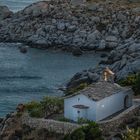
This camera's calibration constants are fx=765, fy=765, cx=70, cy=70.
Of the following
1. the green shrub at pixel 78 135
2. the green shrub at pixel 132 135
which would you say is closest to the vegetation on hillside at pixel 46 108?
the green shrub at pixel 78 135

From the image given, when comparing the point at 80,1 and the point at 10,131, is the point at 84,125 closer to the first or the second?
the point at 10,131

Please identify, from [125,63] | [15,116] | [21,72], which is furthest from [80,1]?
[15,116]

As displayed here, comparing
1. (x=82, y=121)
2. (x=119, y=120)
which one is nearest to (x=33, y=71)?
(x=82, y=121)

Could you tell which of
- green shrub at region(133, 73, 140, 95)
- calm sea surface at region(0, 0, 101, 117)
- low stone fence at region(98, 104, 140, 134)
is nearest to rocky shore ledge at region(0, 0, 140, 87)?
calm sea surface at region(0, 0, 101, 117)

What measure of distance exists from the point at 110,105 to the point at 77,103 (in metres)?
→ 2.61

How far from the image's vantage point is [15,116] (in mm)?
60031

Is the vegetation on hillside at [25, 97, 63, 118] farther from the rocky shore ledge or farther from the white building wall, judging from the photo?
the rocky shore ledge

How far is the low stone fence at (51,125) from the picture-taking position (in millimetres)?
53562

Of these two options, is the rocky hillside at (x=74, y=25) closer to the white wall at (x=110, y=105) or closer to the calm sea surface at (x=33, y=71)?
the calm sea surface at (x=33, y=71)

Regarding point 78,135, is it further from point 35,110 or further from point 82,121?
point 35,110

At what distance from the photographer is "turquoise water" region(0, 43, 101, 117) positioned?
91.4 metres

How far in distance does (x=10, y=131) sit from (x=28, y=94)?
3374cm

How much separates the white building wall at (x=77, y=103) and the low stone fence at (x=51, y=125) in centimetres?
211

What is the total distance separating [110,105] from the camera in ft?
187
